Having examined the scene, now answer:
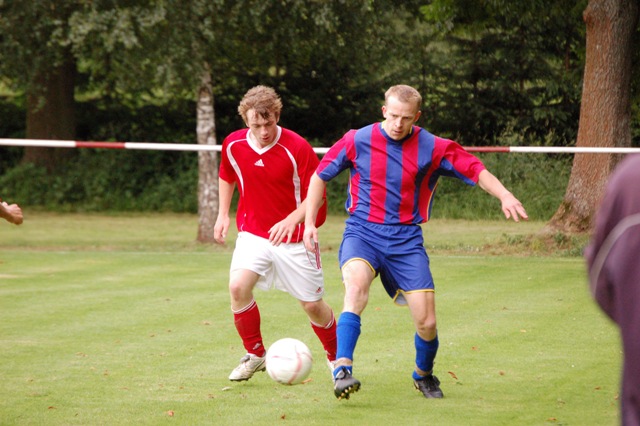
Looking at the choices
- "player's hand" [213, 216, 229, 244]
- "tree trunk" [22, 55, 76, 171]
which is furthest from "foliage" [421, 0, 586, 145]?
"player's hand" [213, 216, 229, 244]

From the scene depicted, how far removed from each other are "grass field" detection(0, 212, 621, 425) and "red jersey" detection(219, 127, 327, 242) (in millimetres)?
1124

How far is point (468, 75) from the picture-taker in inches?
918

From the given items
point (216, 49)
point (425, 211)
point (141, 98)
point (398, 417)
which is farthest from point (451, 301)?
point (141, 98)

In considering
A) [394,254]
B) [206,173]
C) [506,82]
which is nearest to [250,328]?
[394,254]

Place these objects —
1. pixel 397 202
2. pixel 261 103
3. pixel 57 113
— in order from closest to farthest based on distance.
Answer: pixel 397 202
pixel 261 103
pixel 57 113

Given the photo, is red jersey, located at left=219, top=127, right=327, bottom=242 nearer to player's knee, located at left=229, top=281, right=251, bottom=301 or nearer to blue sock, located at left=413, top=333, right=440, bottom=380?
player's knee, located at left=229, top=281, right=251, bottom=301

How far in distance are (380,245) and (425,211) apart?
16.3 inches

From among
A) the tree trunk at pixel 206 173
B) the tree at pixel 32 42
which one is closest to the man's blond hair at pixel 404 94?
the tree at pixel 32 42

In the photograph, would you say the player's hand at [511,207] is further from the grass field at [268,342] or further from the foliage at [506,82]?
the foliage at [506,82]

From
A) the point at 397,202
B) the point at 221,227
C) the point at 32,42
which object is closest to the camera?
the point at 397,202

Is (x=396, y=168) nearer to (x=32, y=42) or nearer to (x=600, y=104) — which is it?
(x=600, y=104)

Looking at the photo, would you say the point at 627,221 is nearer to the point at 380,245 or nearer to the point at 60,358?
the point at 380,245

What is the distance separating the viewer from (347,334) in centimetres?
607

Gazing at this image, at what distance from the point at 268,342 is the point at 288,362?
1993 millimetres
